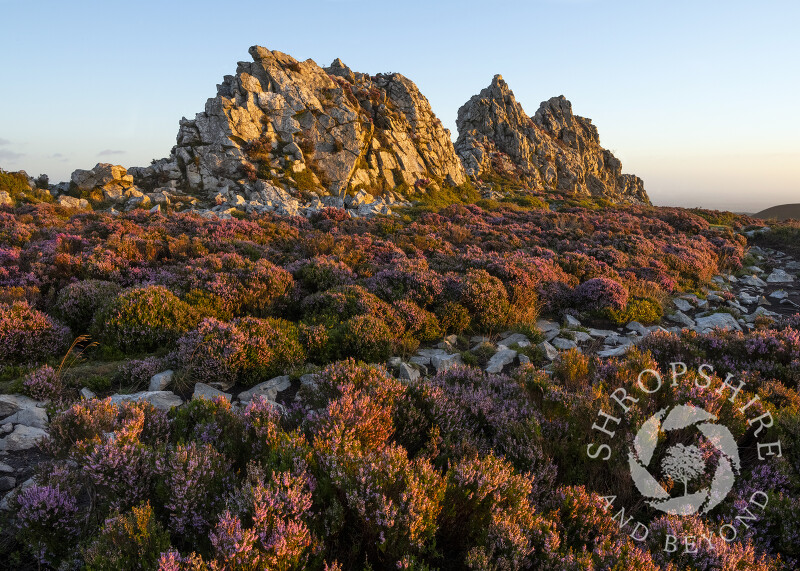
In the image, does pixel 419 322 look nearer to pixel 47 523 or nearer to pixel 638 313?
pixel 638 313

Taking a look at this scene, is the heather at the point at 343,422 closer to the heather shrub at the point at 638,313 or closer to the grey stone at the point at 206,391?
the heather shrub at the point at 638,313

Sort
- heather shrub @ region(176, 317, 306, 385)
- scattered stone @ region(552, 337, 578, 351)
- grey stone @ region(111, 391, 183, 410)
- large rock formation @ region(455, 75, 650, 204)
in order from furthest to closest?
1. large rock formation @ region(455, 75, 650, 204)
2. scattered stone @ region(552, 337, 578, 351)
3. heather shrub @ region(176, 317, 306, 385)
4. grey stone @ region(111, 391, 183, 410)

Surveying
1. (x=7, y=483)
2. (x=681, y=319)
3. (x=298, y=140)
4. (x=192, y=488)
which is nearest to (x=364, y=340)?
(x=192, y=488)

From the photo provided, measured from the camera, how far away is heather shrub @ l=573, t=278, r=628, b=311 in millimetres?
11211

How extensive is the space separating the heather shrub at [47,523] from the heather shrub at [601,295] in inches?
449

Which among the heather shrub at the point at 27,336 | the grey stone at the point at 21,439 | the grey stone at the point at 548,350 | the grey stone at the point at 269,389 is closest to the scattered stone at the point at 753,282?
the grey stone at the point at 548,350

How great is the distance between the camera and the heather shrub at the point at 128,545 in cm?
269

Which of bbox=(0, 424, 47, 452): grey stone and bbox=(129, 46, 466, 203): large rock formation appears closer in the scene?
bbox=(0, 424, 47, 452): grey stone

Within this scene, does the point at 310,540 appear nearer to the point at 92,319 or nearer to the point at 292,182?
the point at 92,319

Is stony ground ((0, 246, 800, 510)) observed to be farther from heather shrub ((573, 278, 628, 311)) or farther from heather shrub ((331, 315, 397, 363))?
heather shrub ((573, 278, 628, 311))

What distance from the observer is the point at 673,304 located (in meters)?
12.8

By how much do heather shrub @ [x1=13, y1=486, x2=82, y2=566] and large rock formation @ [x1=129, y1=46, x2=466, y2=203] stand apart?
26.8 metres

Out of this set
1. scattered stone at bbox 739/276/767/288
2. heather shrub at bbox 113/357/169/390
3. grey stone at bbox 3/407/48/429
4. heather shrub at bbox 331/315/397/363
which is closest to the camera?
grey stone at bbox 3/407/48/429

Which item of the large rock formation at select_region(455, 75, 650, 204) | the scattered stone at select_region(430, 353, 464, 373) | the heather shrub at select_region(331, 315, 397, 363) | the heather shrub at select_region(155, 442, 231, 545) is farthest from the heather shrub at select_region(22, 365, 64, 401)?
the large rock formation at select_region(455, 75, 650, 204)
